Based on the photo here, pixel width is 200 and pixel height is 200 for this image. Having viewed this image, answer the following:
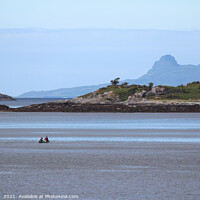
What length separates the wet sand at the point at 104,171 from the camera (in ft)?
74.8

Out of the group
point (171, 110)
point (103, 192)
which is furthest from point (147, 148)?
point (171, 110)

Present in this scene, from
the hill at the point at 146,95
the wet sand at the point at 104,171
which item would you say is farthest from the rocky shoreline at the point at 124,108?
the wet sand at the point at 104,171

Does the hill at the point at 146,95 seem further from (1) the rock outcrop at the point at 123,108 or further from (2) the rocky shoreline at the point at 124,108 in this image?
(1) the rock outcrop at the point at 123,108

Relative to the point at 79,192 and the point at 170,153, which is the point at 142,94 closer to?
the point at 170,153

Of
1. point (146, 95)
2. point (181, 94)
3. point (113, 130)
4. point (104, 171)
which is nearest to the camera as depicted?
point (104, 171)

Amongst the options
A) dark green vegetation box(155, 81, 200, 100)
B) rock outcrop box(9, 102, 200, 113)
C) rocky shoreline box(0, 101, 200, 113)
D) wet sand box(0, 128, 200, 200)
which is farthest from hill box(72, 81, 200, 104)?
wet sand box(0, 128, 200, 200)

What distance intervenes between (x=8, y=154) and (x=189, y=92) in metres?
166

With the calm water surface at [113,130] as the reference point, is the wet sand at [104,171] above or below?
below

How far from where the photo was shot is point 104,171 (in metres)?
29.0

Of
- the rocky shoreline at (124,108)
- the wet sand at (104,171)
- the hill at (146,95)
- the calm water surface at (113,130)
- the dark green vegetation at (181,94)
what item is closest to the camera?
the wet sand at (104,171)

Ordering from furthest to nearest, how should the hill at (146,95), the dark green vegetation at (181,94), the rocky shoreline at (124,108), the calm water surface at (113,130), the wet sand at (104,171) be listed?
the dark green vegetation at (181,94), the hill at (146,95), the rocky shoreline at (124,108), the calm water surface at (113,130), the wet sand at (104,171)

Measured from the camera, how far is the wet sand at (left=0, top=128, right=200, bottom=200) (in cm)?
2281

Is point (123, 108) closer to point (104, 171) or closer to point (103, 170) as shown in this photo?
point (103, 170)

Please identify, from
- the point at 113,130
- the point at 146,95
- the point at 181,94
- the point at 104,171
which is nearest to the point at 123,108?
the point at 146,95
